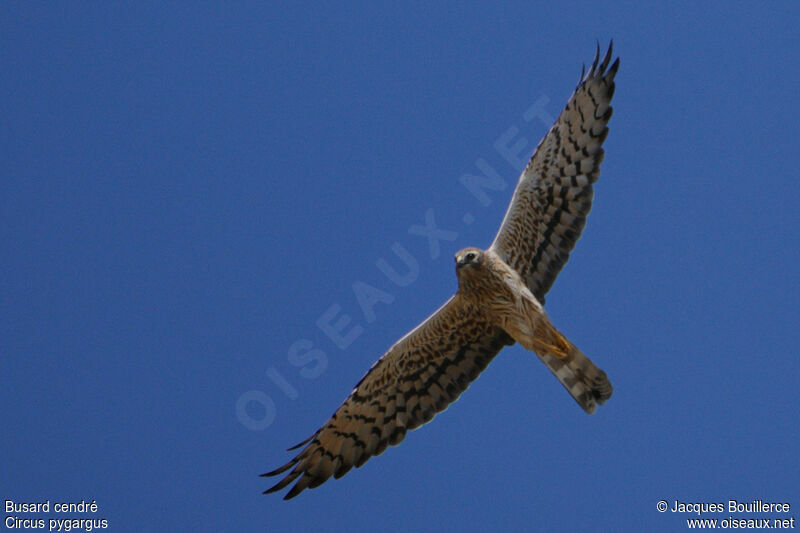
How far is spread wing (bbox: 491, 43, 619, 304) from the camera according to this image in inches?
373

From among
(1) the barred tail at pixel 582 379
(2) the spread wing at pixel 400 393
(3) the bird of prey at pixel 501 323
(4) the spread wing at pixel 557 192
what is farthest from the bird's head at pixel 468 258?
(1) the barred tail at pixel 582 379

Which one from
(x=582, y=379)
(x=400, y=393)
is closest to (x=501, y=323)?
(x=582, y=379)

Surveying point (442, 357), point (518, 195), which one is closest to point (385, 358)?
point (442, 357)

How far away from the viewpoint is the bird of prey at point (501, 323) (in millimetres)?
9234

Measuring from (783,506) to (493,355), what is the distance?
281 centimetres

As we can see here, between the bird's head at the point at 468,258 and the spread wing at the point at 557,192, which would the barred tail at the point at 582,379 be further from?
the bird's head at the point at 468,258

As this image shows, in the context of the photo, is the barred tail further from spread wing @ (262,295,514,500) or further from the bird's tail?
spread wing @ (262,295,514,500)

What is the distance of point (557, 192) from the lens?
9500mm

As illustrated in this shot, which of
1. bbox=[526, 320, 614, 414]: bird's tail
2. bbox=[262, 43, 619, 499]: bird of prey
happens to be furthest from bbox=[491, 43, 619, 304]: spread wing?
bbox=[526, 320, 614, 414]: bird's tail

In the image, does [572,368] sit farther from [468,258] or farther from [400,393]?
[400,393]

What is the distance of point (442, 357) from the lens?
32.2ft

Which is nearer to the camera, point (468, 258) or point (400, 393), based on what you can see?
point (468, 258)

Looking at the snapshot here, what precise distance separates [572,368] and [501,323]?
0.66 m

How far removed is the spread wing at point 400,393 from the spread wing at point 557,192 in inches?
25.1
